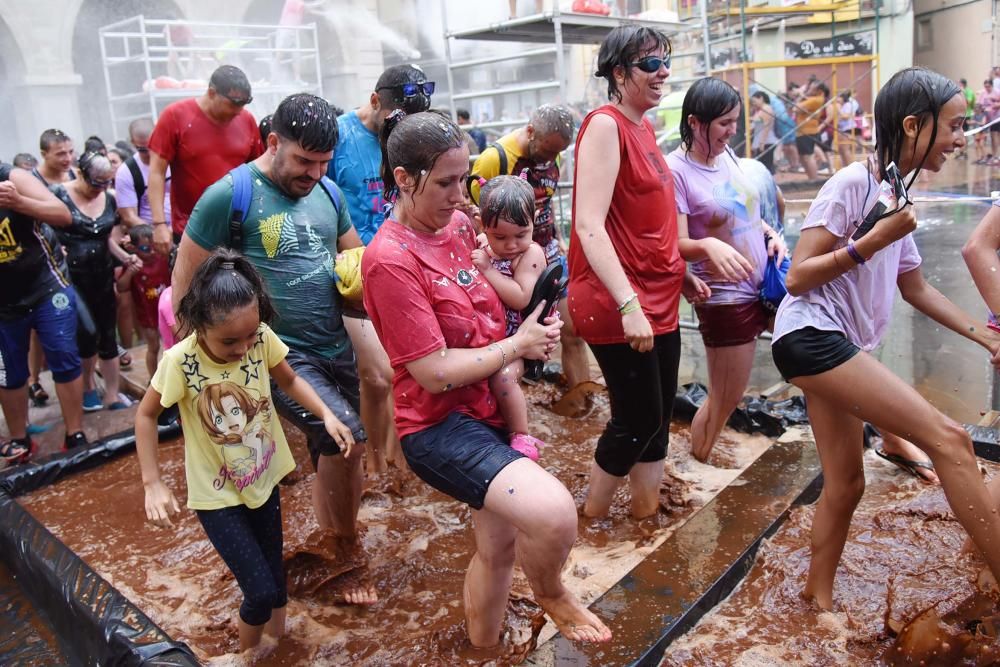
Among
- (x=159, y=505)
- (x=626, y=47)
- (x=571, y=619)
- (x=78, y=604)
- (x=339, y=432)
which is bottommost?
(x=78, y=604)

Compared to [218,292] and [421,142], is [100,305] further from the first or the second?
[421,142]

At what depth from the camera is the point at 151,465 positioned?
2855 mm

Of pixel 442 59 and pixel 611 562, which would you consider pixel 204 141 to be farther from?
pixel 442 59

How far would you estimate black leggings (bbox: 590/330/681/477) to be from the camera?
11.6 feet

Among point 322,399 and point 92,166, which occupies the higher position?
point 92,166

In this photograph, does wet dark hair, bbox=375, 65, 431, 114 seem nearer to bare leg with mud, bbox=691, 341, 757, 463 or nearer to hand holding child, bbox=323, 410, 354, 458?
hand holding child, bbox=323, 410, 354, 458

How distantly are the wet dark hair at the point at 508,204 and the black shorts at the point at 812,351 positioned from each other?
1.10 meters

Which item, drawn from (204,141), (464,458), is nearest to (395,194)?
(464,458)

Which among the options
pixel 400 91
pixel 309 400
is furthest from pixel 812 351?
pixel 400 91

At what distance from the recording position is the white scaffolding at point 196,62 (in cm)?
1377

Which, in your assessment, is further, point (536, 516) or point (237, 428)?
point (237, 428)

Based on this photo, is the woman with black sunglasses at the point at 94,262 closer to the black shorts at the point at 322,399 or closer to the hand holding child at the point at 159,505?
the black shorts at the point at 322,399

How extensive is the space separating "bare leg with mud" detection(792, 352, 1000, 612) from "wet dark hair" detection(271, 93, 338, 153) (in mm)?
2107

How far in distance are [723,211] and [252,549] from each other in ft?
8.67
